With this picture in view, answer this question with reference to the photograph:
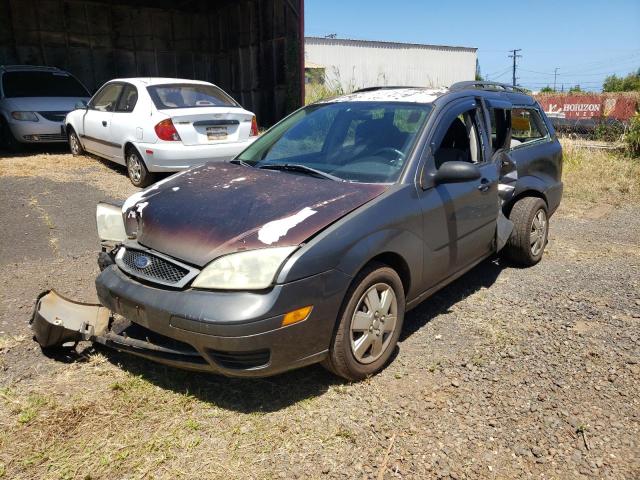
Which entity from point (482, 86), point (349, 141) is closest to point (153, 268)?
point (349, 141)

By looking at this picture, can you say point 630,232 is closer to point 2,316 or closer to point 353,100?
point 353,100

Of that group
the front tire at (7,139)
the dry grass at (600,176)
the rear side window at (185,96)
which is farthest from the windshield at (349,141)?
the front tire at (7,139)

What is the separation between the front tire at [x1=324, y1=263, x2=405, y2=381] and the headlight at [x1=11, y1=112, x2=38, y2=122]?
8779mm

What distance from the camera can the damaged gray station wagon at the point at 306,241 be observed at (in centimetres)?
256

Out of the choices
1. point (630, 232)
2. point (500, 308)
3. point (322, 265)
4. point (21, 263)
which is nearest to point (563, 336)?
point (500, 308)

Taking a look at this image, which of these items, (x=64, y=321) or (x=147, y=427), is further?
(x=64, y=321)

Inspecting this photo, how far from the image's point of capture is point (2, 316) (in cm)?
376

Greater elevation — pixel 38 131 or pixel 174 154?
pixel 38 131

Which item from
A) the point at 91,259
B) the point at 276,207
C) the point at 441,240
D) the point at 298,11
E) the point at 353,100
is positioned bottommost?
the point at 91,259

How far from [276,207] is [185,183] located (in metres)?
0.88

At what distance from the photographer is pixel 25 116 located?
9.30 meters

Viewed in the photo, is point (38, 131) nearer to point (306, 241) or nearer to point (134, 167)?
point (134, 167)

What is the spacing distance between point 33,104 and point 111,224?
24.5 ft

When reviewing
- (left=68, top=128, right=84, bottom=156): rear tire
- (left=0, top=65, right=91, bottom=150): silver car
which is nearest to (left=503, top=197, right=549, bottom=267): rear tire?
(left=68, top=128, right=84, bottom=156): rear tire
